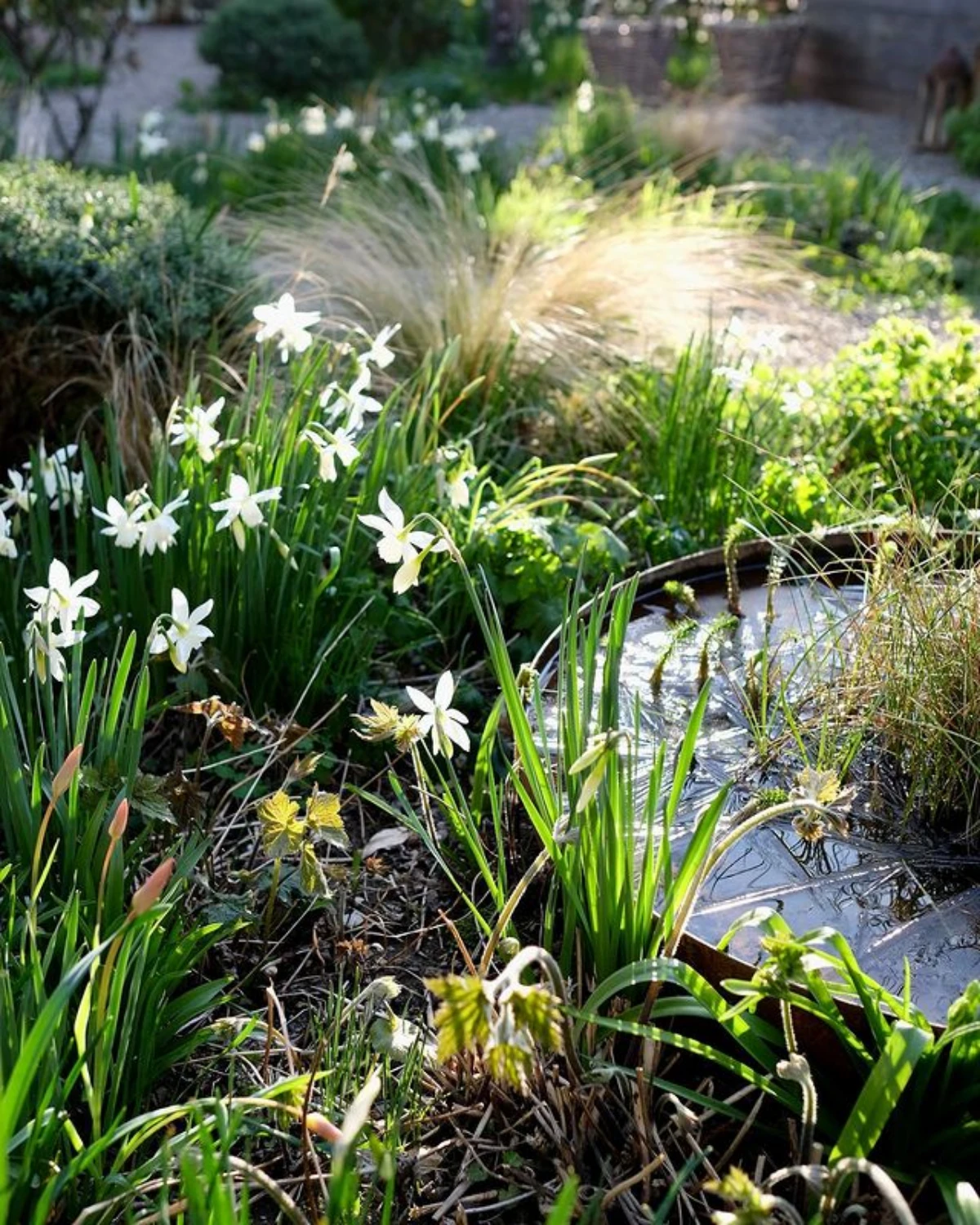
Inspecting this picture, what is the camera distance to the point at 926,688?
224 centimetres

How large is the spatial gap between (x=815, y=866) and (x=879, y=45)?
34.9ft

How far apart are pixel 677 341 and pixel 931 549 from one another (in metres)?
2.00

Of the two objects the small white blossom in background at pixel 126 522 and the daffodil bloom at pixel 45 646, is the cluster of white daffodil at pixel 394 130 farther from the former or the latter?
the daffodil bloom at pixel 45 646

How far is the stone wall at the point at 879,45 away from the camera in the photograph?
10828 mm

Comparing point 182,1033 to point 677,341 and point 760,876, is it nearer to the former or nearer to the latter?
point 760,876

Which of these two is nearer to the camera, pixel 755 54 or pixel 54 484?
pixel 54 484

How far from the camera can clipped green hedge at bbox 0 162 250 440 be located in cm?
361

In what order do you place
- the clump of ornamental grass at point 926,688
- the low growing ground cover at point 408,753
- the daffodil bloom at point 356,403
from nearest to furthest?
the low growing ground cover at point 408,753, the clump of ornamental grass at point 926,688, the daffodil bloom at point 356,403

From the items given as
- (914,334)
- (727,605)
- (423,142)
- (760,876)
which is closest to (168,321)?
(727,605)

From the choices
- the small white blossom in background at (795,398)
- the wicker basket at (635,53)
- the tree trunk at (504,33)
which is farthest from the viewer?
the tree trunk at (504,33)

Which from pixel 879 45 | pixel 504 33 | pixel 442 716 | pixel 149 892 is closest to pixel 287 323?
pixel 442 716

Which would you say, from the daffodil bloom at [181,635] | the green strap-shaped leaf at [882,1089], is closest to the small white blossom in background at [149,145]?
the daffodil bloom at [181,635]

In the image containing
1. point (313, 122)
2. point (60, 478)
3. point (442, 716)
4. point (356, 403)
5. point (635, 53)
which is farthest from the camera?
point (635, 53)

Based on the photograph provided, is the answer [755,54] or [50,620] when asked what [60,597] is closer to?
[50,620]
